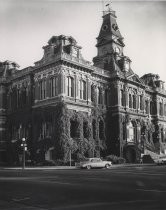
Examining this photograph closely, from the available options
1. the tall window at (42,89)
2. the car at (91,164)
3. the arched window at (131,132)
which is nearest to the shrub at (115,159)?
the arched window at (131,132)

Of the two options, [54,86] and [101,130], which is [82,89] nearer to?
[54,86]

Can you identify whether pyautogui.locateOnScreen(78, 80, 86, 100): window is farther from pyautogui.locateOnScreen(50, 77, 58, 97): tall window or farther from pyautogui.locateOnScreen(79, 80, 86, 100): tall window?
pyautogui.locateOnScreen(50, 77, 58, 97): tall window

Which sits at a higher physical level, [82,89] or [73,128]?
[82,89]

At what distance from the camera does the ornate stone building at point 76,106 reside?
42531 millimetres

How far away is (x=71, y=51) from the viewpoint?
44.8m

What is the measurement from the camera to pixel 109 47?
56719 mm

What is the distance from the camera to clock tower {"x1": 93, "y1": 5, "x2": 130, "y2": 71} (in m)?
54.2

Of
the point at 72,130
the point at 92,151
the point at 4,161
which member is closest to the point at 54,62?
the point at 72,130

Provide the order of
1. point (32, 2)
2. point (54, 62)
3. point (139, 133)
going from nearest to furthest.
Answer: point (32, 2) < point (54, 62) < point (139, 133)

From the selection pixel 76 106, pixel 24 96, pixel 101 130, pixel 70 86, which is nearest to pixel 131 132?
pixel 101 130

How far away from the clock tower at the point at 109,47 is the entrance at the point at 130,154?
12.3 meters

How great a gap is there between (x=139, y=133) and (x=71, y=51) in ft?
55.6

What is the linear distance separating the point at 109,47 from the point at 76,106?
16962 millimetres

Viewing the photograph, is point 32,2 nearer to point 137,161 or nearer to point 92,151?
point 92,151
